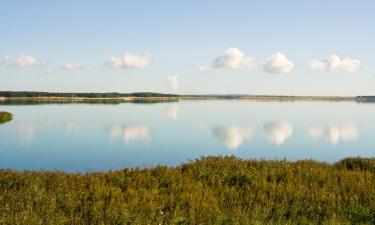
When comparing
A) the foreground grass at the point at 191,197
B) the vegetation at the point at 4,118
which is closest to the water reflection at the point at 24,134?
the vegetation at the point at 4,118

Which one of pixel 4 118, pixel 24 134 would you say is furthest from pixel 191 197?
pixel 4 118

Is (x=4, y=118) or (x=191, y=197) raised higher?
(x=191, y=197)

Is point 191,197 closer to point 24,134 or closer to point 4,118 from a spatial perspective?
point 24,134

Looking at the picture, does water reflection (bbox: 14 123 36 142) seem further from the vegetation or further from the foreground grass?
the foreground grass

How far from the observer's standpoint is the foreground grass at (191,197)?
10453 mm

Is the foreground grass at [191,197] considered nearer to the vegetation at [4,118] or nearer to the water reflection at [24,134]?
the water reflection at [24,134]

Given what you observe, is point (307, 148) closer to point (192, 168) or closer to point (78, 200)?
point (192, 168)

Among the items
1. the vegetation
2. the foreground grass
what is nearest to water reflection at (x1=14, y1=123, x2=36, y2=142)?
the vegetation

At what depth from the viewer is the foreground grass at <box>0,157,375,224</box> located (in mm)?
10453

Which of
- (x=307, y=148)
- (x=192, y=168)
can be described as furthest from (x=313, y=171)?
(x=307, y=148)

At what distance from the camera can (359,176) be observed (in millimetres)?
16344

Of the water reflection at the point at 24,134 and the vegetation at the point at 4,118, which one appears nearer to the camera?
the water reflection at the point at 24,134

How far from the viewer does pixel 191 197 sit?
1182 centimetres

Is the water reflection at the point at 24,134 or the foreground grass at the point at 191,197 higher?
the foreground grass at the point at 191,197
